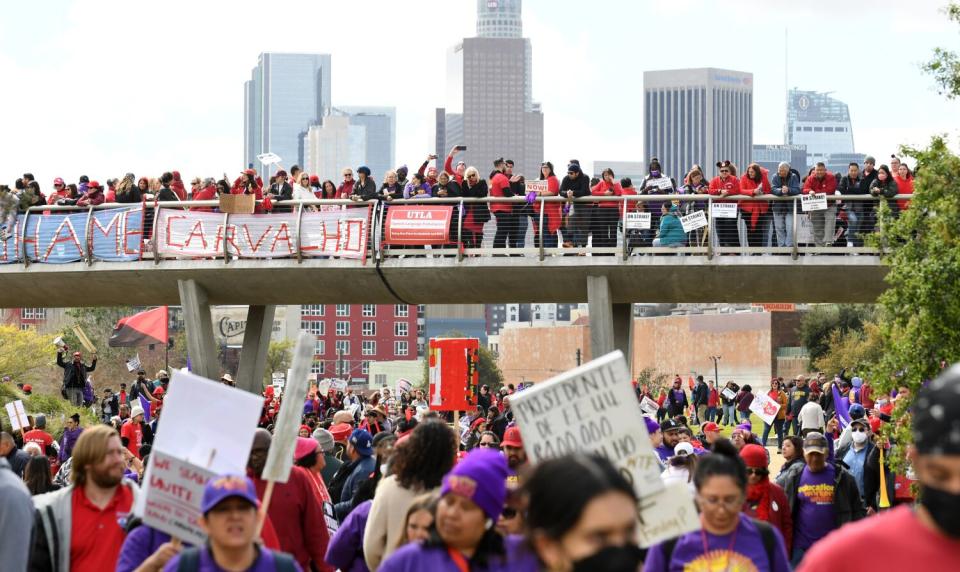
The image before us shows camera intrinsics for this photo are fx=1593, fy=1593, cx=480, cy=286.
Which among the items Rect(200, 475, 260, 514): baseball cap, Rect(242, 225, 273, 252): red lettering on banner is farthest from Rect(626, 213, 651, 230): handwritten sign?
Rect(200, 475, 260, 514): baseball cap

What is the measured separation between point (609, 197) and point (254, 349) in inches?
373

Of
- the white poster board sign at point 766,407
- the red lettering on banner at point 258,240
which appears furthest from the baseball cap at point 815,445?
the red lettering on banner at point 258,240

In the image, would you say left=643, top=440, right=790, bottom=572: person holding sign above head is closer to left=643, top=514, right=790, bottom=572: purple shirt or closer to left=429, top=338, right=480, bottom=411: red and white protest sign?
left=643, top=514, right=790, bottom=572: purple shirt

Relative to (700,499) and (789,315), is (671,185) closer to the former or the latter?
(700,499)

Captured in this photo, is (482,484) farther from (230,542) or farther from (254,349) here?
(254,349)

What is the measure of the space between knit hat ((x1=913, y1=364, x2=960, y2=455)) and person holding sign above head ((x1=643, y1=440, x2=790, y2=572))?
3036 millimetres

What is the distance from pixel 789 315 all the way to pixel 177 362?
2275 inches

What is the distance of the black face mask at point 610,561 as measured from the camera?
389 centimetres

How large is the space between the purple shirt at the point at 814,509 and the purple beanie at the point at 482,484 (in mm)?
6302

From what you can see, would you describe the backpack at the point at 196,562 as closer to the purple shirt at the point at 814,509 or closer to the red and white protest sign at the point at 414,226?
the purple shirt at the point at 814,509

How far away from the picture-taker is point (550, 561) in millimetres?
4176

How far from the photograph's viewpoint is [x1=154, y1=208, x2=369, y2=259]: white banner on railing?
1117 inches

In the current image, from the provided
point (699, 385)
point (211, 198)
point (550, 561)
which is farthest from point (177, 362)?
point (550, 561)

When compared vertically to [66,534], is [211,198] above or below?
above
